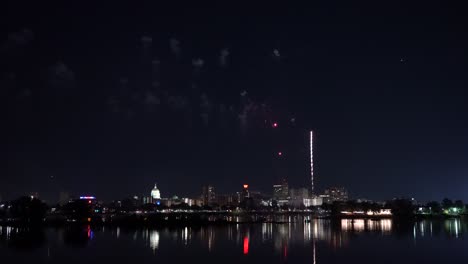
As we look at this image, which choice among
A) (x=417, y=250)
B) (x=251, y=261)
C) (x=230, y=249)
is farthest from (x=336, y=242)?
(x=251, y=261)

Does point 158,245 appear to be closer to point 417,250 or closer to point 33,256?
point 33,256

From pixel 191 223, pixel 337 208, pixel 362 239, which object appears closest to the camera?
pixel 362 239

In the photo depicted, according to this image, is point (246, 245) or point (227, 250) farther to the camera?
point (246, 245)

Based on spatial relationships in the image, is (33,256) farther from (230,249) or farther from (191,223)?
(191,223)

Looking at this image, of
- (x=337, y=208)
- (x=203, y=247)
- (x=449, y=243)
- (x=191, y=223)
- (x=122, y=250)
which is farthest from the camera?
(x=337, y=208)

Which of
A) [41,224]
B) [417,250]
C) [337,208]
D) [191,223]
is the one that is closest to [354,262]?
[417,250]

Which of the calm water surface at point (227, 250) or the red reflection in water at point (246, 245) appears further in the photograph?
the red reflection in water at point (246, 245)

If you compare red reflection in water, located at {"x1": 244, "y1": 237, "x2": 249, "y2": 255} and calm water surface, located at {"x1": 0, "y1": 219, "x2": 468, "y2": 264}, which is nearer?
calm water surface, located at {"x1": 0, "y1": 219, "x2": 468, "y2": 264}

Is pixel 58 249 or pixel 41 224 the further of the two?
pixel 41 224

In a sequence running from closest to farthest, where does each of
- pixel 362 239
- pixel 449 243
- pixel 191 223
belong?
pixel 449 243, pixel 362 239, pixel 191 223
